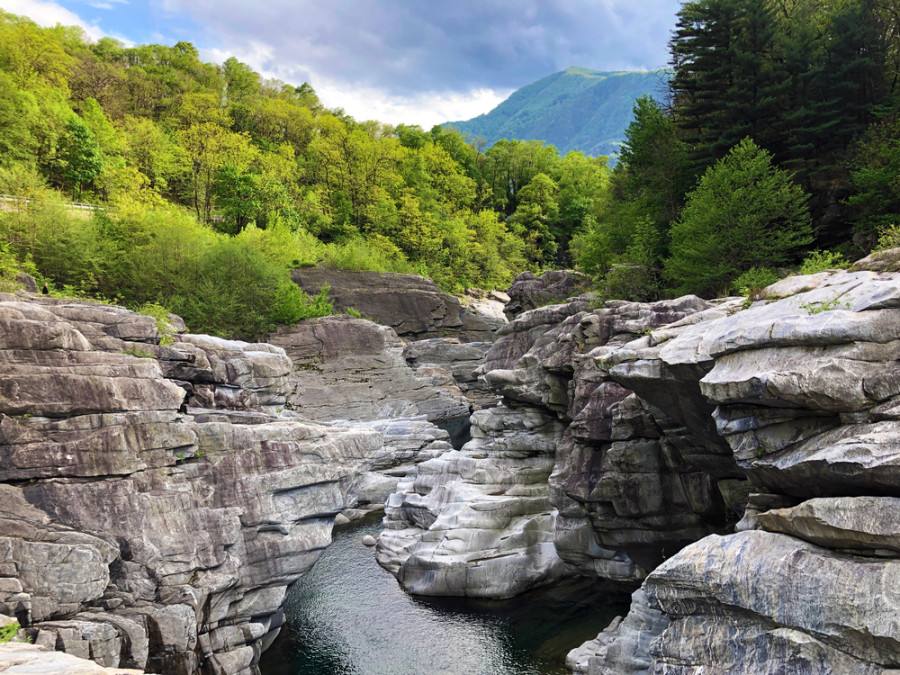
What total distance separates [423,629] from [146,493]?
11.2 meters

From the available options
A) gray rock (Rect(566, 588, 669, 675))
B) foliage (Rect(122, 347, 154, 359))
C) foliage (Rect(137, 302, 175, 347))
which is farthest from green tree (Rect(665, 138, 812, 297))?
foliage (Rect(122, 347, 154, 359))

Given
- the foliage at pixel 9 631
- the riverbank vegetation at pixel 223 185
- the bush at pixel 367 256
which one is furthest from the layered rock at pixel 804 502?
the bush at pixel 367 256

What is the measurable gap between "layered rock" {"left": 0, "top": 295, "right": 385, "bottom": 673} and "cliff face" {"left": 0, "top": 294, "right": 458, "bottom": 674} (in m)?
0.04

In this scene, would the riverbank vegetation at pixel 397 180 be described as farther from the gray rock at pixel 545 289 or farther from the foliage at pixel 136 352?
the foliage at pixel 136 352

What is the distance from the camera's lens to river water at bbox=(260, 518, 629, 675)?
18484 mm

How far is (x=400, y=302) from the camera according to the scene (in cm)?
5484

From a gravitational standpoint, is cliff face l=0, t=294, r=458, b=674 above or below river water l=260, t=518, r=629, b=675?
above

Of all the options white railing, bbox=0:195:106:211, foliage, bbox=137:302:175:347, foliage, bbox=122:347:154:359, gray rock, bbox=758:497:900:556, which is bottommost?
gray rock, bbox=758:497:900:556

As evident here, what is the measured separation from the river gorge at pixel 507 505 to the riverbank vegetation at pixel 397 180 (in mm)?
12018

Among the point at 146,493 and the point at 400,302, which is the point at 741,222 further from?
the point at 400,302

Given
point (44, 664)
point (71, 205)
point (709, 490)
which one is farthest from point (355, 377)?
point (44, 664)

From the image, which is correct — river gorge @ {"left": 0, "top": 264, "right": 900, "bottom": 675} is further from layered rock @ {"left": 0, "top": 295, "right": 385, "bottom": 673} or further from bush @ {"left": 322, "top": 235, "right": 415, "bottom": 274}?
bush @ {"left": 322, "top": 235, "right": 415, "bottom": 274}

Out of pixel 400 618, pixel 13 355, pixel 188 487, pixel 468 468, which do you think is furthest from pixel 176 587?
pixel 468 468

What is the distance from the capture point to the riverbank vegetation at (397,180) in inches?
1136
